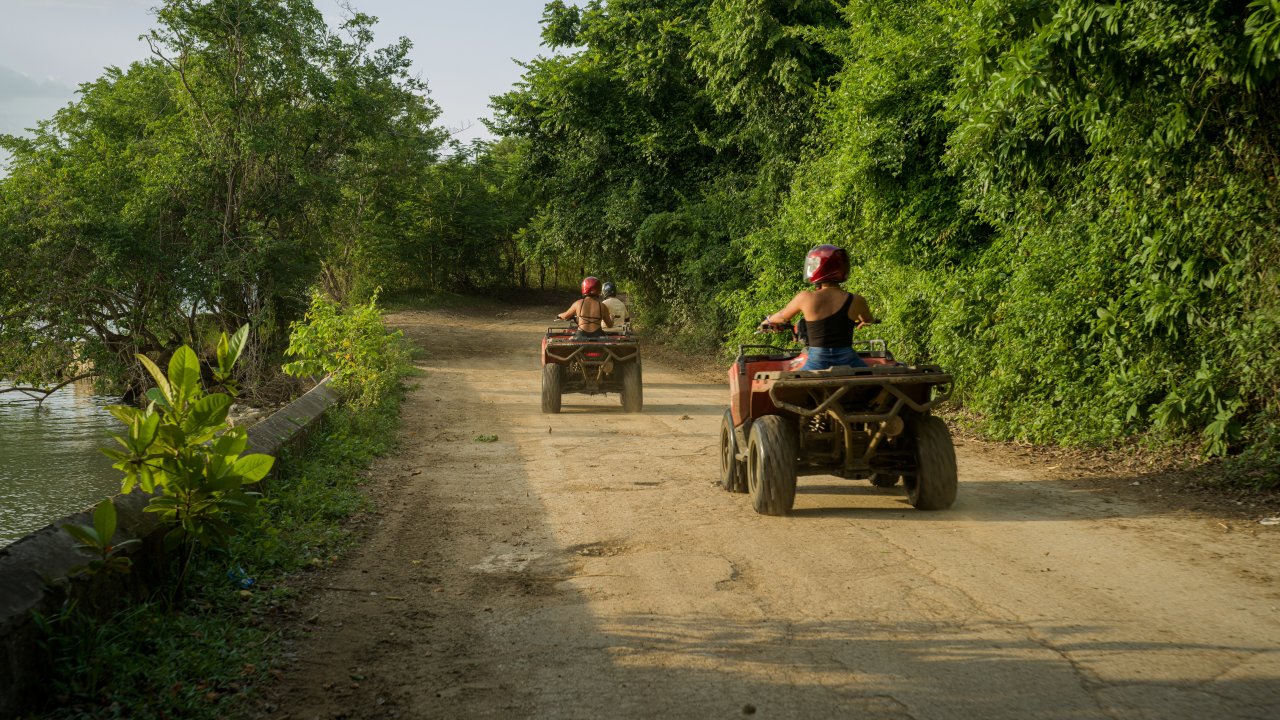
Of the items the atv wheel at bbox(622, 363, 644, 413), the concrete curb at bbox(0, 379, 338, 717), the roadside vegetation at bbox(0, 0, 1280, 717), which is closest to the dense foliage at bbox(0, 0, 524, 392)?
the roadside vegetation at bbox(0, 0, 1280, 717)

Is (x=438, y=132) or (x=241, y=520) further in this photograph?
(x=438, y=132)

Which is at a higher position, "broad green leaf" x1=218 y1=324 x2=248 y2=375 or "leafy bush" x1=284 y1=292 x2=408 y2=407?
"broad green leaf" x1=218 y1=324 x2=248 y2=375

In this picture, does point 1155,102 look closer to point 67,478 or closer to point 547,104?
point 67,478

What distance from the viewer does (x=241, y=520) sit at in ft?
19.5

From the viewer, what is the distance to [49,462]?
53.8 ft

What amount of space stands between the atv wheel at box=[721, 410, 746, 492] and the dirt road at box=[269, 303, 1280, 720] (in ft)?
0.48

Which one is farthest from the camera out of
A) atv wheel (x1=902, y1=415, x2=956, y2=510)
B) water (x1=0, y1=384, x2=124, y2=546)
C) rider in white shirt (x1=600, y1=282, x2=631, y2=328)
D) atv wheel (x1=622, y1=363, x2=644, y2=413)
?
rider in white shirt (x1=600, y1=282, x2=631, y2=328)

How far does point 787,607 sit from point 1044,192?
256 inches

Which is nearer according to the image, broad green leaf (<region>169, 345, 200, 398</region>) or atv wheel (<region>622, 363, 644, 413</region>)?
broad green leaf (<region>169, 345, 200, 398</region>)

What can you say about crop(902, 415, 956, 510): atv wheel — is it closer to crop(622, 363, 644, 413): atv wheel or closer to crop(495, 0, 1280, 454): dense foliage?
crop(495, 0, 1280, 454): dense foliage

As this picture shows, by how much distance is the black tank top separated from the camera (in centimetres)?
707

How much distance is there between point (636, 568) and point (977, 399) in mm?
6176

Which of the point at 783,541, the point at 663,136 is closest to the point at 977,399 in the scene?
the point at 783,541

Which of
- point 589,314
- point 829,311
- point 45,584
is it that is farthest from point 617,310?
point 45,584
